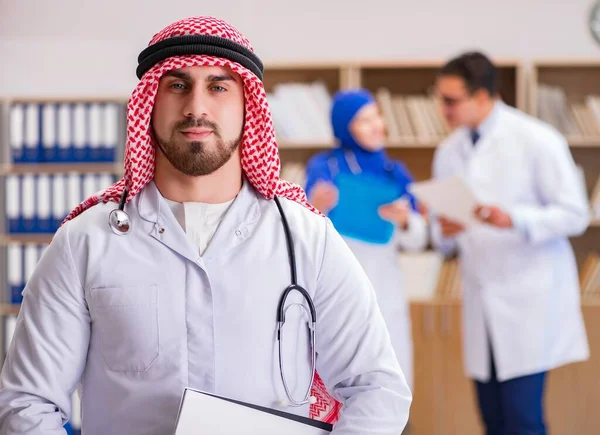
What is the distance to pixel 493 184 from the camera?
346 cm

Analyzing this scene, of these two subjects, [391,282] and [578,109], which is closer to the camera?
[391,282]

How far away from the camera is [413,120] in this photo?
4379mm

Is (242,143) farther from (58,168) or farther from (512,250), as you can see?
(58,168)

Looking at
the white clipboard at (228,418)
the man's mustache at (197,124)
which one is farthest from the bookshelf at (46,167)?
the white clipboard at (228,418)

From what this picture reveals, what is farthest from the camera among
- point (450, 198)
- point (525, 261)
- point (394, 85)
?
point (394, 85)

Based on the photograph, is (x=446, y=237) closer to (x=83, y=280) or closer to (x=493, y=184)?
(x=493, y=184)

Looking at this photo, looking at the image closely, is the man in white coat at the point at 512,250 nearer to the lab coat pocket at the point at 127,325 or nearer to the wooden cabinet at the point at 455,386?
the wooden cabinet at the point at 455,386

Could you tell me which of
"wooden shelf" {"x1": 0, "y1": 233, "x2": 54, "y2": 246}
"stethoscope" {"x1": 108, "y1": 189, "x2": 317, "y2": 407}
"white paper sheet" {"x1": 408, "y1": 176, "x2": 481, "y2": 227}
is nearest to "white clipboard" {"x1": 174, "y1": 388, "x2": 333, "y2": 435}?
"stethoscope" {"x1": 108, "y1": 189, "x2": 317, "y2": 407}

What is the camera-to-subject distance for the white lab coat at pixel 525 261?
3.22 meters

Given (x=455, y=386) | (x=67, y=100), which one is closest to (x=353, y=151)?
(x=455, y=386)

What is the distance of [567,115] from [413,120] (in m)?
0.76

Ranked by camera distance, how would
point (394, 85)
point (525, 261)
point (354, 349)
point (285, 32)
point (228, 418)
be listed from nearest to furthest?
point (228, 418) < point (354, 349) < point (525, 261) < point (394, 85) < point (285, 32)

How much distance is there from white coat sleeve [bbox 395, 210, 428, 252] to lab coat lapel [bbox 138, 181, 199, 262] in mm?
2004

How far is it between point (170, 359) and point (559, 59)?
3420 millimetres
